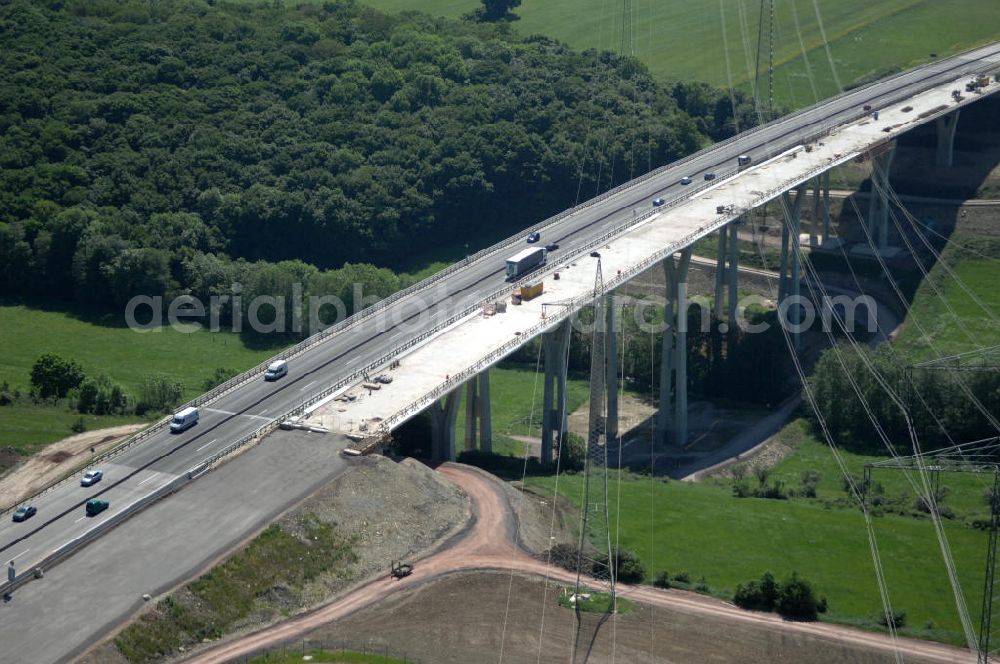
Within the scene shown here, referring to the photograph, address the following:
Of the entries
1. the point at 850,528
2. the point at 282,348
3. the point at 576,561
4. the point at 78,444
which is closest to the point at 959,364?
the point at 850,528

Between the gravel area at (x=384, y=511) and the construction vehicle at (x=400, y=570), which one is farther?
the gravel area at (x=384, y=511)

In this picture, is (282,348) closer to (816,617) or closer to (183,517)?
(183,517)

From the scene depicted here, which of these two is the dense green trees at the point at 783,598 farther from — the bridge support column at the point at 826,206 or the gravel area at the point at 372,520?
the bridge support column at the point at 826,206

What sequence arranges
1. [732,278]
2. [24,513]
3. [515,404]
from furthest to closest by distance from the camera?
[732,278] < [515,404] < [24,513]

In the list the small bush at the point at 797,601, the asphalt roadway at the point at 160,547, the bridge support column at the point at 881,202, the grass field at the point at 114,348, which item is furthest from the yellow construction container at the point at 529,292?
the bridge support column at the point at 881,202

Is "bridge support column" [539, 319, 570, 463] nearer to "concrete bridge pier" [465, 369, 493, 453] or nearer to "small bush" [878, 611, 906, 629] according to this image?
"concrete bridge pier" [465, 369, 493, 453]

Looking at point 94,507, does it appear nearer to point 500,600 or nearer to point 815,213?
point 500,600

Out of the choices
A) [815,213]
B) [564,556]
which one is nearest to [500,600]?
[564,556]
